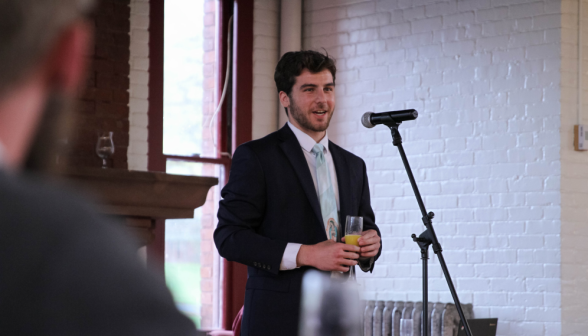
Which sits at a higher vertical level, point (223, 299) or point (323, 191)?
point (323, 191)

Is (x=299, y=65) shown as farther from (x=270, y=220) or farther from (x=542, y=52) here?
(x=542, y=52)

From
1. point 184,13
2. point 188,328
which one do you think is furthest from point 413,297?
point 188,328

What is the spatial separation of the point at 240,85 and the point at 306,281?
4.36m

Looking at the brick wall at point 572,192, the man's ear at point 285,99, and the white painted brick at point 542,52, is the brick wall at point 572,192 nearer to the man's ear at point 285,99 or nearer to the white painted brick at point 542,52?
the white painted brick at point 542,52

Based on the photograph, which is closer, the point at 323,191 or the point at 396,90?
the point at 323,191

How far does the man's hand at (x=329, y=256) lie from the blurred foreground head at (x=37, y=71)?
1.89 m

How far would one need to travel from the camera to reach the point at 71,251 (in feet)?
0.87

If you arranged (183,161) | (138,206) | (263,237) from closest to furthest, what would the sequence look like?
(263,237) < (138,206) < (183,161)

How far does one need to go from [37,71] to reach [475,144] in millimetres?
4489

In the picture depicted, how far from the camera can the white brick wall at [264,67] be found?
5.18 meters

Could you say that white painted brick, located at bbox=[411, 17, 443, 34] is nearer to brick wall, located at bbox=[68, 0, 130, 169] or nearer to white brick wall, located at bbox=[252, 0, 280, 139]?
white brick wall, located at bbox=[252, 0, 280, 139]

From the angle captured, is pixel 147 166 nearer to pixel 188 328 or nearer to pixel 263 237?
pixel 263 237

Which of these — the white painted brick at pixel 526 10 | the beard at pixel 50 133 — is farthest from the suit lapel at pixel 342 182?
the white painted brick at pixel 526 10

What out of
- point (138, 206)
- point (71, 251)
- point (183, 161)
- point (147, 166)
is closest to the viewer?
point (71, 251)
